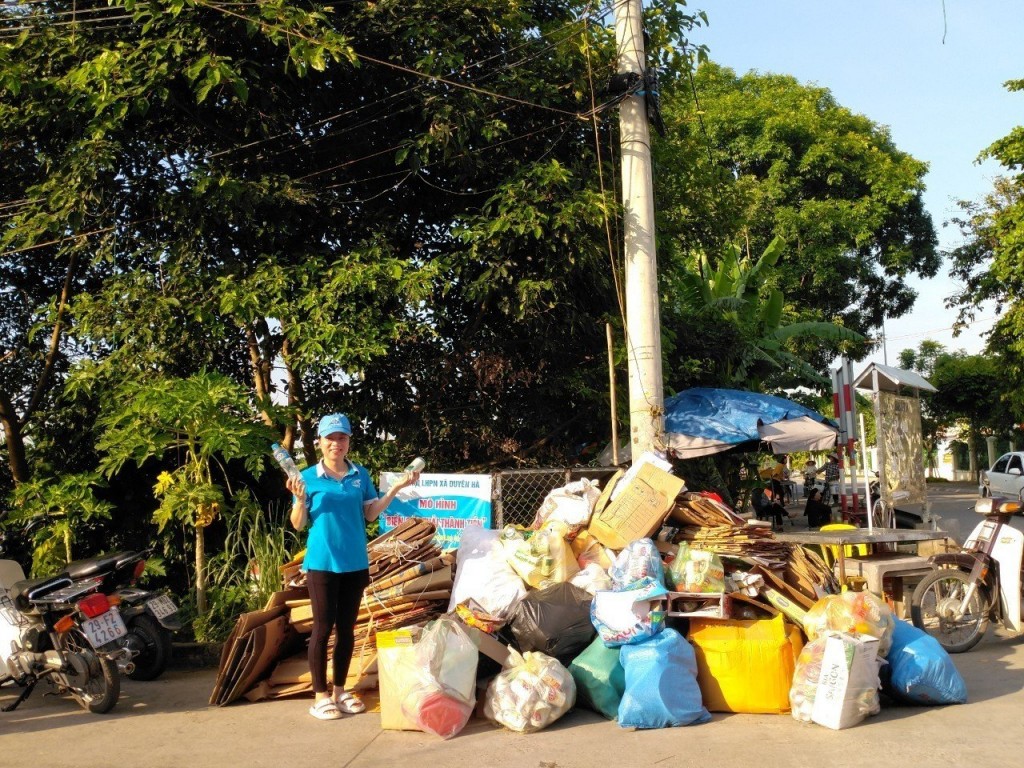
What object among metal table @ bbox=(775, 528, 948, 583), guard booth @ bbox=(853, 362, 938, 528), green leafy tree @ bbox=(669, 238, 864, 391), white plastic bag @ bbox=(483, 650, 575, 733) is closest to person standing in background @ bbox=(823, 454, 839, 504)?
green leafy tree @ bbox=(669, 238, 864, 391)

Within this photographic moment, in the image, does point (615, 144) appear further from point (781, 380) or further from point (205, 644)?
point (781, 380)

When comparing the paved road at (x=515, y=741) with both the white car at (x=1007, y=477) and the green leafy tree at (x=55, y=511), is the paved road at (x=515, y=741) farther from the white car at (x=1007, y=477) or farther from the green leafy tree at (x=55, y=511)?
the white car at (x=1007, y=477)

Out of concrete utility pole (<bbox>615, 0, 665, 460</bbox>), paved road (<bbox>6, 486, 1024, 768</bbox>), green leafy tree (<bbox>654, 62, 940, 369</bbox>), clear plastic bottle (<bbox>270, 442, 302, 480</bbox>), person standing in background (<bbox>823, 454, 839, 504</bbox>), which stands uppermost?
green leafy tree (<bbox>654, 62, 940, 369</bbox>)

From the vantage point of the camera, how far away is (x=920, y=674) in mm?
5406

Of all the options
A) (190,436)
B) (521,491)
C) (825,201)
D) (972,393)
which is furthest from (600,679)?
(972,393)

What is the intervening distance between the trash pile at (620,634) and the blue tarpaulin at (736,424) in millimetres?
4814

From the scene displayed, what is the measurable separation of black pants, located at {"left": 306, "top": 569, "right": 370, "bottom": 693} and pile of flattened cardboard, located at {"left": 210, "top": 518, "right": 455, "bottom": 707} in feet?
1.55

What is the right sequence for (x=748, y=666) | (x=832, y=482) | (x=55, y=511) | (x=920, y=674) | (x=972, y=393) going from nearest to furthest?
(x=920, y=674) < (x=748, y=666) < (x=55, y=511) < (x=832, y=482) < (x=972, y=393)

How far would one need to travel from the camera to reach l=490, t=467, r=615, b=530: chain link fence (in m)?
7.81

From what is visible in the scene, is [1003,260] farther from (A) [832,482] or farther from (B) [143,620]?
(B) [143,620]

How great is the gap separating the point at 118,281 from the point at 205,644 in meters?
3.49

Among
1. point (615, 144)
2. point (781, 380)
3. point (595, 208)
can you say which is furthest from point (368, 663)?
point (781, 380)

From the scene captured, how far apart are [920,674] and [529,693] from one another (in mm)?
2219

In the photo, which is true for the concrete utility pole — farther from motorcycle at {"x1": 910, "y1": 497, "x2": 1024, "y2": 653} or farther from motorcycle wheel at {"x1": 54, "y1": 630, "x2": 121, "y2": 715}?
motorcycle wheel at {"x1": 54, "y1": 630, "x2": 121, "y2": 715}
